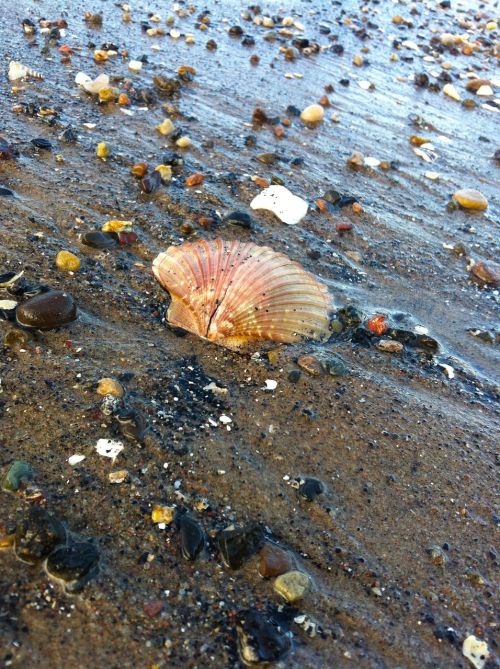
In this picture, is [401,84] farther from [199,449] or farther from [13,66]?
[199,449]

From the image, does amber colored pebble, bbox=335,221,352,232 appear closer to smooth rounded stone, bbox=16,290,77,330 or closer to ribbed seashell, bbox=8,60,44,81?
smooth rounded stone, bbox=16,290,77,330

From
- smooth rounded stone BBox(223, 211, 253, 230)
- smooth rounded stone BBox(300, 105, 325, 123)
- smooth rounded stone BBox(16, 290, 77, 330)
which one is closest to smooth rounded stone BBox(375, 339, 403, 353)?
smooth rounded stone BBox(223, 211, 253, 230)

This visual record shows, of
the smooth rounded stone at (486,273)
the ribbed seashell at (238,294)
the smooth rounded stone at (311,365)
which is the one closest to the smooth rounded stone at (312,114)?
the smooth rounded stone at (486,273)

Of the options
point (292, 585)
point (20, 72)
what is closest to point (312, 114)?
point (20, 72)

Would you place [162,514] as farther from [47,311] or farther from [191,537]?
[47,311]

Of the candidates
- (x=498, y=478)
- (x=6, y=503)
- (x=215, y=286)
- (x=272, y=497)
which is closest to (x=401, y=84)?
(x=215, y=286)
